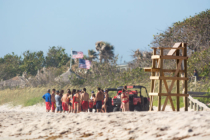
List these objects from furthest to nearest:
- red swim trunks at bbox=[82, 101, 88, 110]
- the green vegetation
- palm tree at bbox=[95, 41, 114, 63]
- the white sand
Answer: palm tree at bbox=[95, 41, 114, 63]
the green vegetation
red swim trunks at bbox=[82, 101, 88, 110]
the white sand

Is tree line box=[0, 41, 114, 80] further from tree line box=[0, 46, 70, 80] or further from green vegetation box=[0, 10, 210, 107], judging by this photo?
green vegetation box=[0, 10, 210, 107]

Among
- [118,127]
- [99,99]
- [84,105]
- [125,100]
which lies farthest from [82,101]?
[118,127]

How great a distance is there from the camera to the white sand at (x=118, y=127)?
6.91 metres

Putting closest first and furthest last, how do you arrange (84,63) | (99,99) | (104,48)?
(99,99)
(84,63)
(104,48)

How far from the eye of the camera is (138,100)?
47.1 feet

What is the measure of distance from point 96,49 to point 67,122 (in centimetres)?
3762

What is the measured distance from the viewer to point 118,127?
8.30 metres

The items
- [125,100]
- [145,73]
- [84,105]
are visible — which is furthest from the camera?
[145,73]

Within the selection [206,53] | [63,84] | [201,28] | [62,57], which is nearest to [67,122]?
[206,53]

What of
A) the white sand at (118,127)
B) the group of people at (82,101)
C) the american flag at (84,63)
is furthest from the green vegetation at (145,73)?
the white sand at (118,127)

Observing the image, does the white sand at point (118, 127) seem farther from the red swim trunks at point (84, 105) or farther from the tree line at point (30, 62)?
the tree line at point (30, 62)

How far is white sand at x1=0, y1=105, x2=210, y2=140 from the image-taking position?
691 centimetres

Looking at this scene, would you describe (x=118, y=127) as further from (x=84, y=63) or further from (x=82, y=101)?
(x=84, y=63)

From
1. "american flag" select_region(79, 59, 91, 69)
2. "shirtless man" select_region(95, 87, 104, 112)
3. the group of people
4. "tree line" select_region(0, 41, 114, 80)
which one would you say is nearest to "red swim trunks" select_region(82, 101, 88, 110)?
the group of people
